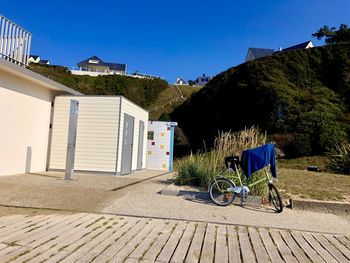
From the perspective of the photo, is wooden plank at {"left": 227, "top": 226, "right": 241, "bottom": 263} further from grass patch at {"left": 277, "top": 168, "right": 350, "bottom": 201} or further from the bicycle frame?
grass patch at {"left": 277, "top": 168, "right": 350, "bottom": 201}

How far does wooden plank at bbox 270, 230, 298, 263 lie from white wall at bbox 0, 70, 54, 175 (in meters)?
7.99

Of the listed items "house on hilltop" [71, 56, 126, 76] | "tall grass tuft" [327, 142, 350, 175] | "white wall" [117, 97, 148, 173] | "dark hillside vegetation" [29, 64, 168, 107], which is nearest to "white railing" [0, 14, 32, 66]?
"white wall" [117, 97, 148, 173]

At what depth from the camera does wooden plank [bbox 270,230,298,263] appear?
12.6 ft

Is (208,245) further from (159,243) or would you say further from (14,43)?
(14,43)

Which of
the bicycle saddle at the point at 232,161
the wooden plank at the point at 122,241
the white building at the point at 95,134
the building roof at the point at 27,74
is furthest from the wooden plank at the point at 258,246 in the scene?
the white building at the point at 95,134

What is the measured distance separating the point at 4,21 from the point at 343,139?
18.4m

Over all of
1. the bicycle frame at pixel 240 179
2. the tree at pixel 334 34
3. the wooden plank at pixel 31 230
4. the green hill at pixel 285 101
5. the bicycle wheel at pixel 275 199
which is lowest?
the wooden plank at pixel 31 230

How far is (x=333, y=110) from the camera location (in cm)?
2366

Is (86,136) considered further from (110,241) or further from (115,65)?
(115,65)

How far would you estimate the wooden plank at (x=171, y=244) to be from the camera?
3.71 metres

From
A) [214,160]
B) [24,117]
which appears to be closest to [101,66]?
[24,117]

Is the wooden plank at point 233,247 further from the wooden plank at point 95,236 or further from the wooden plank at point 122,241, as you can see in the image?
the wooden plank at point 95,236

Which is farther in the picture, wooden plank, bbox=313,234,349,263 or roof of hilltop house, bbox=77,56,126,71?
roof of hilltop house, bbox=77,56,126,71

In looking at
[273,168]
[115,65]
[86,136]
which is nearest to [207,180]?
[273,168]
